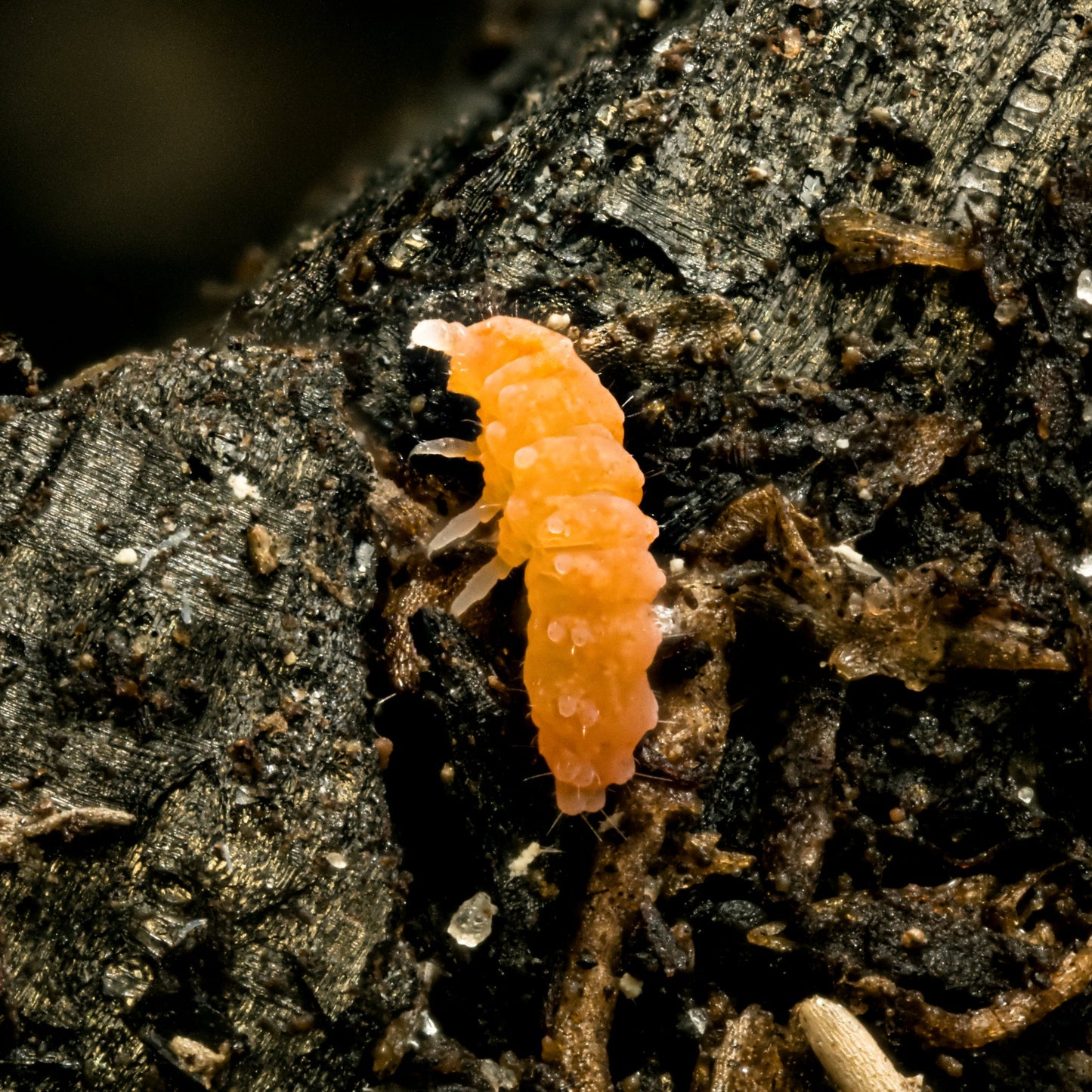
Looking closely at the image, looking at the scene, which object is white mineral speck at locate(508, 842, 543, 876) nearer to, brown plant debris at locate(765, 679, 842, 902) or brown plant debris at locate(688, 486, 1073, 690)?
brown plant debris at locate(765, 679, 842, 902)

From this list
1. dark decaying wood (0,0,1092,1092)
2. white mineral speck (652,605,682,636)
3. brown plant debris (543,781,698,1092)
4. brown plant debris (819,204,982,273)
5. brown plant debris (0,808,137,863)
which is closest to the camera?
brown plant debris (0,808,137,863)

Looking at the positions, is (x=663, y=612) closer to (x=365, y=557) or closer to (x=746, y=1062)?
(x=365, y=557)

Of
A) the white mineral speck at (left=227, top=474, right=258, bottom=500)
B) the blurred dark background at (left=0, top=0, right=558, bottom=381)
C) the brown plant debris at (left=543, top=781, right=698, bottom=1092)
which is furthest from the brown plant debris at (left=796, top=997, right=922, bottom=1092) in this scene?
the blurred dark background at (left=0, top=0, right=558, bottom=381)

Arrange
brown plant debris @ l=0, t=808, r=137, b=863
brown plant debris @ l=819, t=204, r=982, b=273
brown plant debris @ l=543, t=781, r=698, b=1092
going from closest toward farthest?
brown plant debris @ l=0, t=808, r=137, b=863, brown plant debris @ l=543, t=781, r=698, b=1092, brown plant debris @ l=819, t=204, r=982, b=273

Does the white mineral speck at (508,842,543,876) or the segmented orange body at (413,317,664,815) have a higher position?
the segmented orange body at (413,317,664,815)

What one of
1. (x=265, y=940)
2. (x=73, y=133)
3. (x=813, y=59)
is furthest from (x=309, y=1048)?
(x=813, y=59)

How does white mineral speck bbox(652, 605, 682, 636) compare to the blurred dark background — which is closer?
the blurred dark background

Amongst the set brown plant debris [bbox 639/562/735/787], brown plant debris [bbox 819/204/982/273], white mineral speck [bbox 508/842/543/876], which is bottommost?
white mineral speck [bbox 508/842/543/876]

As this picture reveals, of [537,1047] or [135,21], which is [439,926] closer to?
[537,1047]
